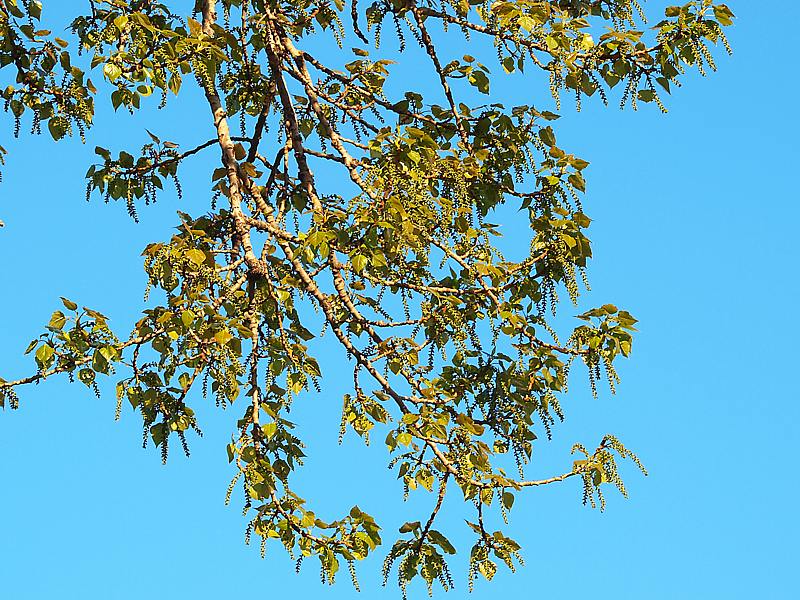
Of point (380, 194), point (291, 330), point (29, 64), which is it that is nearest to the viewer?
point (380, 194)

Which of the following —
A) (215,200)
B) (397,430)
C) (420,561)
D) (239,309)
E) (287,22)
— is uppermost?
(287,22)

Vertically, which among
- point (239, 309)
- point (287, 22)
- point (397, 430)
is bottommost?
point (397, 430)

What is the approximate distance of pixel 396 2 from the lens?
8203 millimetres

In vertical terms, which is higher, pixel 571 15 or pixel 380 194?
pixel 571 15

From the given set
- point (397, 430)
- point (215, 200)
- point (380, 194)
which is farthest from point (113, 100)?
point (397, 430)

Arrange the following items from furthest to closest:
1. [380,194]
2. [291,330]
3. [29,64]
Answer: [29,64] < [291,330] < [380,194]

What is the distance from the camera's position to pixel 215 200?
8.15 m

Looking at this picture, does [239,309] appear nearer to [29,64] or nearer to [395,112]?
[395,112]

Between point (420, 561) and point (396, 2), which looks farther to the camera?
point (396, 2)

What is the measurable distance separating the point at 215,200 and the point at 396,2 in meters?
1.68

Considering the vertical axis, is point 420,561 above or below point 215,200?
below

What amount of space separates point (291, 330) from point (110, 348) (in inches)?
42.6

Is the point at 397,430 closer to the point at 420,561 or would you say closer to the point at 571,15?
the point at 420,561

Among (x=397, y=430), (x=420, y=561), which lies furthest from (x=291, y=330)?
(x=420, y=561)
